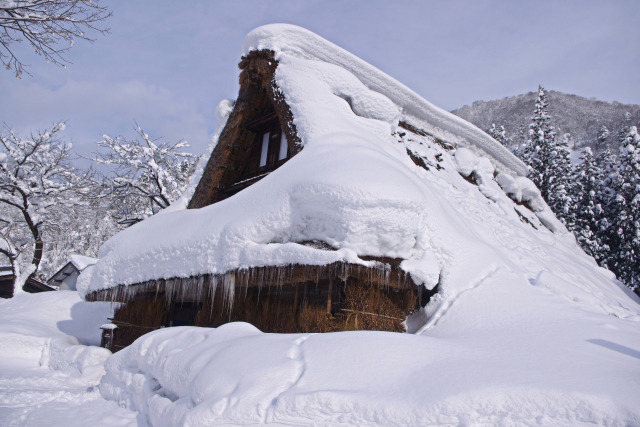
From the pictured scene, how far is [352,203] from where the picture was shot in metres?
4.59

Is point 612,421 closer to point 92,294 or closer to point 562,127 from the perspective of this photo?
point 92,294

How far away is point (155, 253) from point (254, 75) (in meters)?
4.29

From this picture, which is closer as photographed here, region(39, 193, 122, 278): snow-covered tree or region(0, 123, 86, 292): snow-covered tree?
region(0, 123, 86, 292): snow-covered tree

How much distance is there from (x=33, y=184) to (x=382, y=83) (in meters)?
15.5

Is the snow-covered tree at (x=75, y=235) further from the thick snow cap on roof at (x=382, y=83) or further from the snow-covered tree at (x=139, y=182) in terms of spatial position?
the thick snow cap on roof at (x=382, y=83)

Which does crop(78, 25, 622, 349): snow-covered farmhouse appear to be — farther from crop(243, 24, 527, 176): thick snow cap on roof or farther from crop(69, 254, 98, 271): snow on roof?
crop(69, 254, 98, 271): snow on roof

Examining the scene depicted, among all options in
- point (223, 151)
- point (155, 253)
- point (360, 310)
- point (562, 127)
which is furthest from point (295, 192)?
point (562, 127)

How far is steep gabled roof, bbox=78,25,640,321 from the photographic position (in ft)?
15.6

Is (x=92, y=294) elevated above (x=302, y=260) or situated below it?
below

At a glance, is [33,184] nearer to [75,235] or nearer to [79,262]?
[79,262]

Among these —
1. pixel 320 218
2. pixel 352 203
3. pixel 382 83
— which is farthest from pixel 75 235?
pixel 352 203

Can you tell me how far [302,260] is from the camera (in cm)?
469

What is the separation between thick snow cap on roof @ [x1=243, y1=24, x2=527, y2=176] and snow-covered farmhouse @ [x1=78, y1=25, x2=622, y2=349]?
0.03 metres

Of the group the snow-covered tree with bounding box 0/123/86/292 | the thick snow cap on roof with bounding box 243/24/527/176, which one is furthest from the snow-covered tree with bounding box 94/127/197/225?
the thick snow cap on roof with bounding box 243/24/527/176
